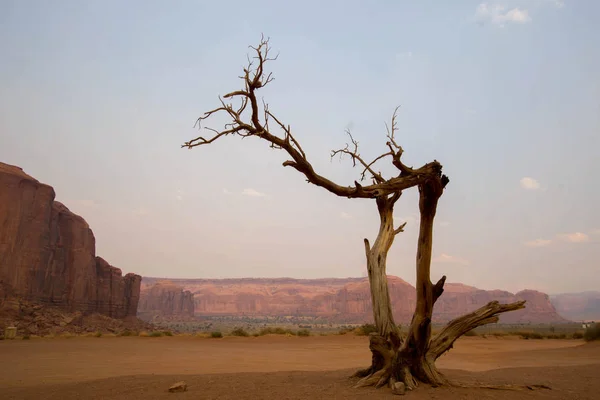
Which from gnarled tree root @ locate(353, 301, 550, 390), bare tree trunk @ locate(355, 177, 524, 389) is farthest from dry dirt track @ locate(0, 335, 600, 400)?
bare tree trunk @ locate(355, 177, 524, 389)

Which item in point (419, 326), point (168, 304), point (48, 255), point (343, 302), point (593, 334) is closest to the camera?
point (419, 326)

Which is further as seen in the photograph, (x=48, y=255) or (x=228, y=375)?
(x=48, y=255)

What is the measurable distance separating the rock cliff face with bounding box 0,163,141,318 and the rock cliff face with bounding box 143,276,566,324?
7984 centimetres

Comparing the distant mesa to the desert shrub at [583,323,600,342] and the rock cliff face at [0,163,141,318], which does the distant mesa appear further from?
the desert shrub at [583,323,600,342]

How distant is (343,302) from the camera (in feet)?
445

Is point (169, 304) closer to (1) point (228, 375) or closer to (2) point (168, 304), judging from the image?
(2) point (168, 304)

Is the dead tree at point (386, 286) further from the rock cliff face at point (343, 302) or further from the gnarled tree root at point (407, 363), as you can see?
the rock cliff face at point (343, 302)

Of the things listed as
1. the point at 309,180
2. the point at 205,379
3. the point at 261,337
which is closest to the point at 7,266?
the point at 261,337

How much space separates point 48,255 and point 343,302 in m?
103

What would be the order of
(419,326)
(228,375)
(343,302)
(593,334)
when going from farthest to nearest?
1. (343,302)
2. (593,334)
3. (228,375)
4. (419,326)

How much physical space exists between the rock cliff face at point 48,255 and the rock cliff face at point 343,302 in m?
79.8

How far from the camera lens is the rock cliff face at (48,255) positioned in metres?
41.7

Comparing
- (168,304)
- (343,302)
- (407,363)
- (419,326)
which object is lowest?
(407,363)

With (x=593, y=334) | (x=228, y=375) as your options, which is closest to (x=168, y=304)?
(x=593, y=334)
